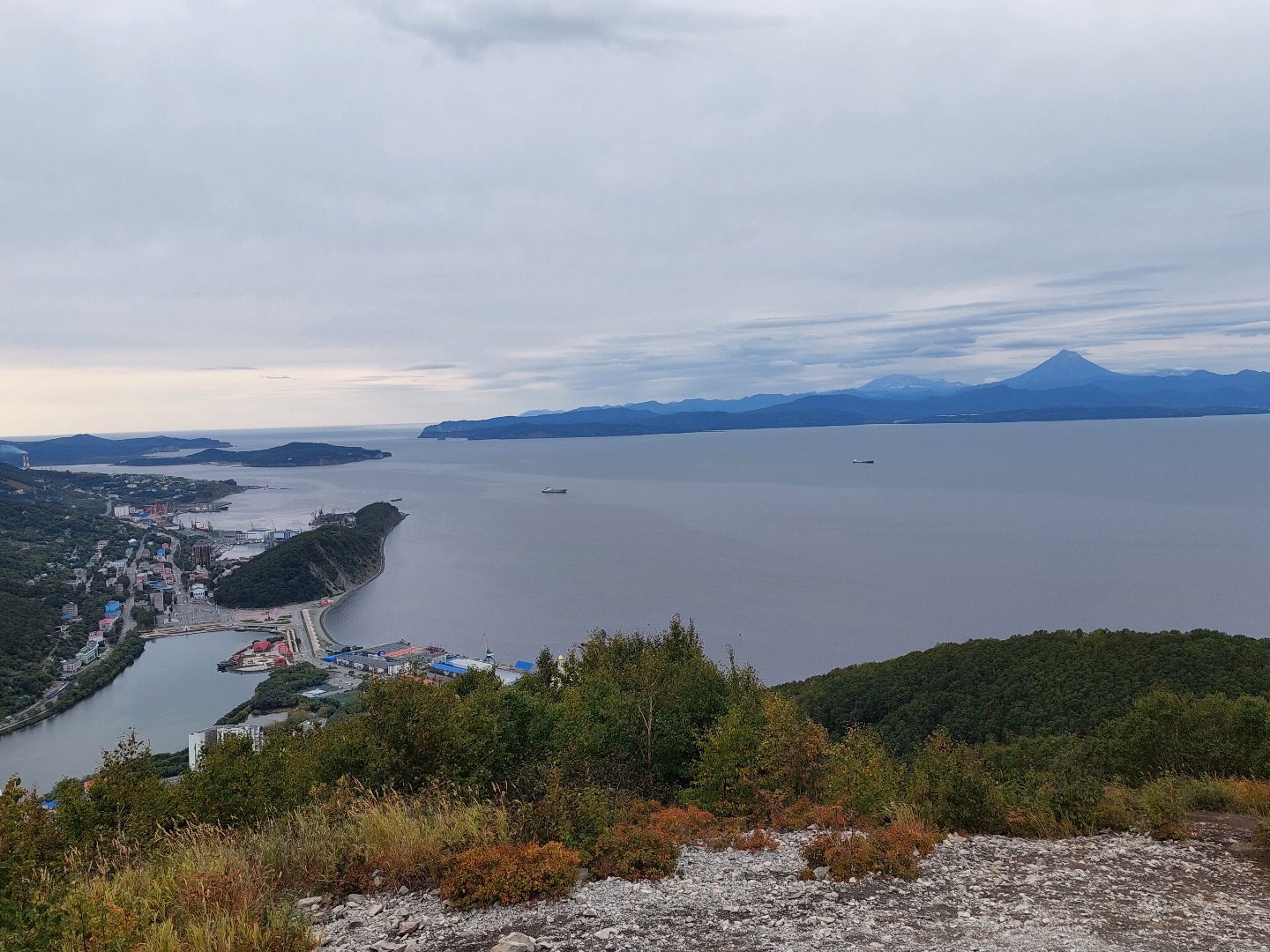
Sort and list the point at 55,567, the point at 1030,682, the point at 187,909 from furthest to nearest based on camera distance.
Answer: the point at 55,567 → the point at 1030,682 → the point at 187,909

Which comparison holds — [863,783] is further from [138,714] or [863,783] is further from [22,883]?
[138,714]

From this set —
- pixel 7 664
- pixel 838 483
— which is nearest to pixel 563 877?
pixel 7 664

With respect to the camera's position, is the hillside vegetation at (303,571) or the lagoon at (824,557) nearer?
the lagoon at (824,557)

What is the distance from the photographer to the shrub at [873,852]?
491cm

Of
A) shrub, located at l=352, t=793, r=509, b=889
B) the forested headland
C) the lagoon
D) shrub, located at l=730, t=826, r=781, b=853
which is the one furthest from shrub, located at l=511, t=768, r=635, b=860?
the lagoon

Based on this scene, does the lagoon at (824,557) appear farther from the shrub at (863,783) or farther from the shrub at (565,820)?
the shrub at (565,820)

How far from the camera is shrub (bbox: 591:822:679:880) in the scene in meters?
4.91

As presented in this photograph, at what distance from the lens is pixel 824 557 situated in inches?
2633

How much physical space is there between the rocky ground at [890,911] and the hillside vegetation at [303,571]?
70.7 m

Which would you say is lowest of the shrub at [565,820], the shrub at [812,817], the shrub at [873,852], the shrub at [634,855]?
the shrub at [812,817]

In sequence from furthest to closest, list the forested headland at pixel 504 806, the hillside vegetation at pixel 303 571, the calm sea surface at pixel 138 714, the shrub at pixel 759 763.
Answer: the hillside vegetation at pixel 303 571, the calm sea surface at pixel 138 714, the shrub at pixel 759 763, the forested headland at pixel 504 806

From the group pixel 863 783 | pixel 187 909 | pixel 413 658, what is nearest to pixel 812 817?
pixel 863 783

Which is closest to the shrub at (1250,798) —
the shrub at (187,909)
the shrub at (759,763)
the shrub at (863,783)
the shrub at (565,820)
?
the shrub at (863,783)

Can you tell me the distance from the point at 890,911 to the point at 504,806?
115 inches
